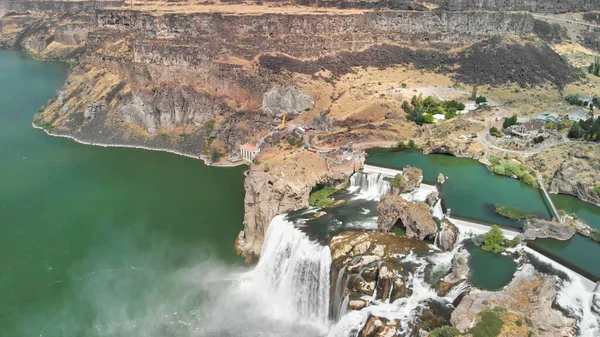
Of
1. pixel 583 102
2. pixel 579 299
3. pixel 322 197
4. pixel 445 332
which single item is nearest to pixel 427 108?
pixel 583 102

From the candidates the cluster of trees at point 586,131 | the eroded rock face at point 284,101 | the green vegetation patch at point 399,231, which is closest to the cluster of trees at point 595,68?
the cluster of trees at point 586,131

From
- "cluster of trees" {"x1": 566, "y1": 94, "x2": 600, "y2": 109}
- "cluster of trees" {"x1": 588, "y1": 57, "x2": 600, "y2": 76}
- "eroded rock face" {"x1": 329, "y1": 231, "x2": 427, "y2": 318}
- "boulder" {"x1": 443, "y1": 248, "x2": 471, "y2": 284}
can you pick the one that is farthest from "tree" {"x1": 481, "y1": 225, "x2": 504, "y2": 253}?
"cluster of trees" {"x1": 588, "y1": 57, "x2": 600, "y2": 76}

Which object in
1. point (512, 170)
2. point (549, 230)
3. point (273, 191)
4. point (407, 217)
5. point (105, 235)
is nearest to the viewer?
point (407, 217)

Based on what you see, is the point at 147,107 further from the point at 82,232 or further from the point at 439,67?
the point at 439,67

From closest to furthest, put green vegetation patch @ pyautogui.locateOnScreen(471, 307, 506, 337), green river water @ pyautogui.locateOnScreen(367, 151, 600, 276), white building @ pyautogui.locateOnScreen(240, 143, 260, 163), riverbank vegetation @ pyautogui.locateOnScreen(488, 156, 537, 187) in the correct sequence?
green vegetation patch @ pyautogui.locateOnScreen(471, 307, 506, 337), green river water @ pyautogui.locateOnScreen(367, 151, 600, 276), riverbank vegetation @ pyautogui.locateOnScreen(488, 156, 537, 187), white building @ pyautogui.locateOnScreen(240, 143, 260, 163)

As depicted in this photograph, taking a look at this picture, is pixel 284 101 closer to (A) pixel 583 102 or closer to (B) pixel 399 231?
(B) pixel 399 231

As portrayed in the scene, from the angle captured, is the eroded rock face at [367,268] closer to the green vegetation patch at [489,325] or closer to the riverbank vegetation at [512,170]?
the green vegetation patch at [489,325]

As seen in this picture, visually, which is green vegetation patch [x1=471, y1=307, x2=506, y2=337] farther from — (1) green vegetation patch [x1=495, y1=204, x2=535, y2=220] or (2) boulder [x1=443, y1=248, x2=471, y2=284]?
(1) green vegetation patch [x1=495, y1=204, x2=535, y2=220]
